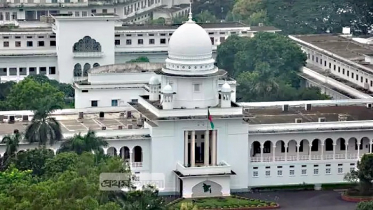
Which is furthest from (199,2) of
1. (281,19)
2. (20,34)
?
(20,34)

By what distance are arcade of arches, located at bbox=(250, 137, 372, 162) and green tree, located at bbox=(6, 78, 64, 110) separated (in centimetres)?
1731

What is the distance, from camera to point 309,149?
320ft

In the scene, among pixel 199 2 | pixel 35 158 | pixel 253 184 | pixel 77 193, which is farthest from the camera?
pixel 199 2

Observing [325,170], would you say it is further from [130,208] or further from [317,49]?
[317,49]

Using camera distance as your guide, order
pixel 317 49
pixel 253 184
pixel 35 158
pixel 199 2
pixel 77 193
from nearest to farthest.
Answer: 1. pixel 77 193
2. pixel 35 158
3. pixel 253 184
4. pixel 317 49
5. pixel 199 2

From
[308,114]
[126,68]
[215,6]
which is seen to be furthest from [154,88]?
[215,6]

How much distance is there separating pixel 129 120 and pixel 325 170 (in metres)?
12.3

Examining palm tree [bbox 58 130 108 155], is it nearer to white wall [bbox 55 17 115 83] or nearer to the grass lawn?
the grass lawn

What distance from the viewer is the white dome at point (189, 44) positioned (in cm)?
9519

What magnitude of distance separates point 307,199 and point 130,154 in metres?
10.6

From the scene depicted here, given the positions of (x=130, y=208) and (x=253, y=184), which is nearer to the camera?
(x=130, y=208)

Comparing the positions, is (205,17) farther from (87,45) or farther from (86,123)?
(86,123)

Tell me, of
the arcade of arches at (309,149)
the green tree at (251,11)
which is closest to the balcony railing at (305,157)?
the arcade of arches at (309,149)

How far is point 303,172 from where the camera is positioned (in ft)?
319
